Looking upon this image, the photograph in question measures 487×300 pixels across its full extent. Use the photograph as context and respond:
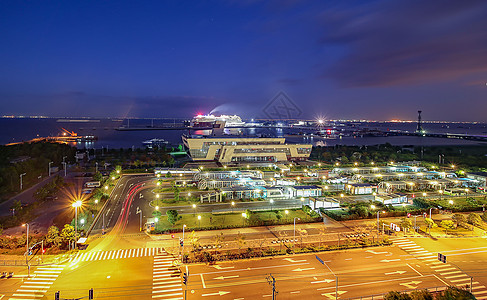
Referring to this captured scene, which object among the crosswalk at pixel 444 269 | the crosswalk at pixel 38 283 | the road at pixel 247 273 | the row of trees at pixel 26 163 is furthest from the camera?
the row of trees at pixel 26 163

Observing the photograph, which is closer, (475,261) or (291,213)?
(475,261)

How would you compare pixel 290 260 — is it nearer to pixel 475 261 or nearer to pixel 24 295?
pixel 475 261

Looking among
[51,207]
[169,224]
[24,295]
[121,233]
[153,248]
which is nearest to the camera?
[24,295]

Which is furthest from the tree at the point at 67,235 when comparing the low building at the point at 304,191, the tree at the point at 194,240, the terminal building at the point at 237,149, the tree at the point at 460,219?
the terminal building at the point at 237,149

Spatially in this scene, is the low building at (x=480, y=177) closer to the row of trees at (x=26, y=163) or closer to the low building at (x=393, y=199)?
the low building at (x=393, y=199)

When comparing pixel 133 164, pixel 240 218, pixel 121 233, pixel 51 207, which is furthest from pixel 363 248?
pixel 133 164

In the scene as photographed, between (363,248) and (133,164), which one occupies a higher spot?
(133,164)

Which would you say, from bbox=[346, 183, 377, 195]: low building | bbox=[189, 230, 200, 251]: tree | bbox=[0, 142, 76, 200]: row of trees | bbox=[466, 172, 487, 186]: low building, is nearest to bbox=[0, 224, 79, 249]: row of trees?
bbox=[189, 230, 200, 251]: tree
